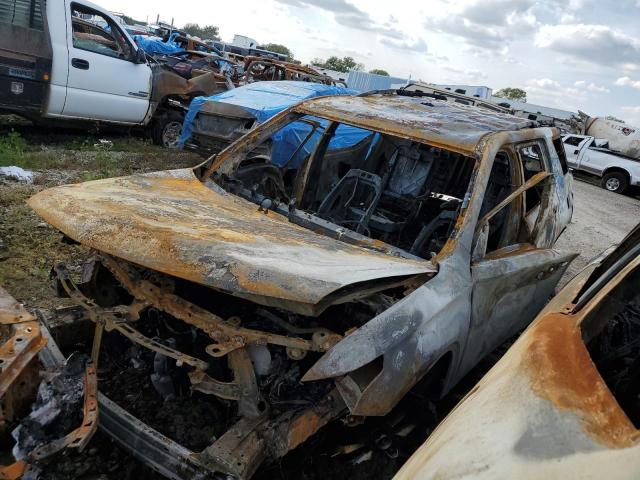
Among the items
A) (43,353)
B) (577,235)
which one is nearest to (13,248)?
(43,353)

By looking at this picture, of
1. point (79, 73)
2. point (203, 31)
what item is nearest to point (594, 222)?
point (79, 73)

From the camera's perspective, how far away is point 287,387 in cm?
229

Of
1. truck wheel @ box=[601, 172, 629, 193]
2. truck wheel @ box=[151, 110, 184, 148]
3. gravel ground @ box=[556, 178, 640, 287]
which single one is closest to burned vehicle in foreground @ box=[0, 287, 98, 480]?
gravel ground @ box=[556, 178, 640, 287]

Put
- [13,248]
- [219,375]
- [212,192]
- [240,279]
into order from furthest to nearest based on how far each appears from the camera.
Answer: [13,248] < [212,192] < [219,375] < [240,279]

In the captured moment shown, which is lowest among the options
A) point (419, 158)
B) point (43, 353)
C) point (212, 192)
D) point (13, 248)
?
point (13, 248)

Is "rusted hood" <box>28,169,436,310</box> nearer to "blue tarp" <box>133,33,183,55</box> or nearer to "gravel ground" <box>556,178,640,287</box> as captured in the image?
"gravel ground" <box>556,178,640,287</box>

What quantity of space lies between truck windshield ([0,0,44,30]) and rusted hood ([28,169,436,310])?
4.39 metres

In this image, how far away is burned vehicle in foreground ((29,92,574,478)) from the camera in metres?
2.05

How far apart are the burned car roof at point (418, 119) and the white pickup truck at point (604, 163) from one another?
11859 millimetres

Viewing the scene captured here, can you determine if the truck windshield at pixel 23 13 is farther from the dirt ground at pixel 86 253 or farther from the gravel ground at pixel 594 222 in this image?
the gravel ground at pixel 594 222

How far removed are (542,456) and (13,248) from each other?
13.5 feet

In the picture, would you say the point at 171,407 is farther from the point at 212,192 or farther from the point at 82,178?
the point at 82,178

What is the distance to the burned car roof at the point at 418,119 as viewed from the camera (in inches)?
122

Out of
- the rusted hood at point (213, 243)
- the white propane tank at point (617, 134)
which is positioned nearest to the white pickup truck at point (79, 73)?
the rusted hood at point (213, 243)
